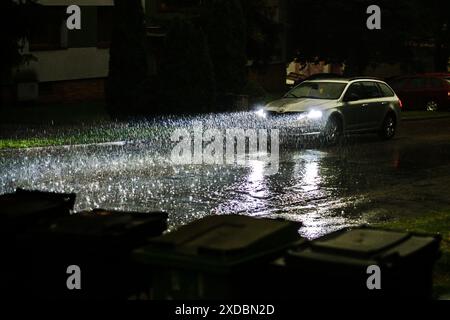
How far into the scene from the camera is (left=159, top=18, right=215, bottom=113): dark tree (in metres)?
24.9

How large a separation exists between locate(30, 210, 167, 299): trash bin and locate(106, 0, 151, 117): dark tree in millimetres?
20111

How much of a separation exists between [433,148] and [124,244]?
50.6 ft

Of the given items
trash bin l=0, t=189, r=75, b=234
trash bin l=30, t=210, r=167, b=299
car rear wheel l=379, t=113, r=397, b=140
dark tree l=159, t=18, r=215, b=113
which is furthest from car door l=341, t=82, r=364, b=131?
trash bin l=30, t=210, r=167, b=299

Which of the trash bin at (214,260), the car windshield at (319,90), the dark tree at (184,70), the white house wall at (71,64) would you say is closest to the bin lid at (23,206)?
the trash bin at (214,260)

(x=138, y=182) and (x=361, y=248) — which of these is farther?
(x=138, y=182)

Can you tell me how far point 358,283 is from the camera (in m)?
4.26

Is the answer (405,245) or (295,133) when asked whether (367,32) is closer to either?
(295,133)

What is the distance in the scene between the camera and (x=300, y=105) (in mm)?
19875

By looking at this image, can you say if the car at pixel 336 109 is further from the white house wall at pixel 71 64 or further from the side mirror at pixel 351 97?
the white house wall at pixel 71 64

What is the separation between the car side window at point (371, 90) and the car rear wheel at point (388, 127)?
23.6 inches

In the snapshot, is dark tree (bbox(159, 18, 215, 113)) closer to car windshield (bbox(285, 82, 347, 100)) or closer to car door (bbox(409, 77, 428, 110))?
car windshield (bbox(285, 82, 347, 100))

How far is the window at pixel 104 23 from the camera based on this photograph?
34688mm

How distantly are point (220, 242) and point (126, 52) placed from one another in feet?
70.4
